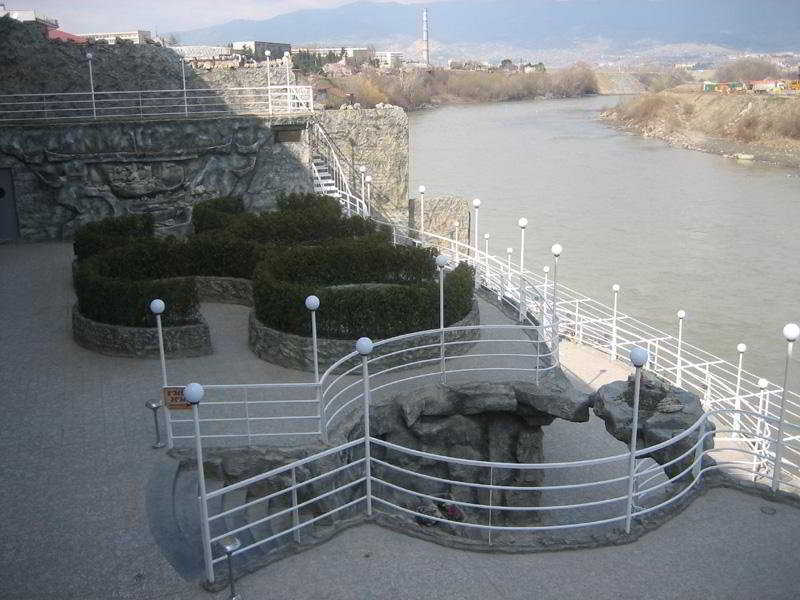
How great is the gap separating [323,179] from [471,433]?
11.8 meters

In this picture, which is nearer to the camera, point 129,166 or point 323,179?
point 129,166

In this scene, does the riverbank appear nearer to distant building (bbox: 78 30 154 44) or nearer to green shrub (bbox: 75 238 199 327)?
distant building (bbox: 78 30 154 44)

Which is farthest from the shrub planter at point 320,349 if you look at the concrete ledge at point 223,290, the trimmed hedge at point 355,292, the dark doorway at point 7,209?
the dark doorway at point 7,209

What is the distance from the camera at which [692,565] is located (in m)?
7.08

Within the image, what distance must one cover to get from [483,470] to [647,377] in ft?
10.3

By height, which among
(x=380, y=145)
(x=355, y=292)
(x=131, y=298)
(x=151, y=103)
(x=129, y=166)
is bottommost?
(x=131, y=298)

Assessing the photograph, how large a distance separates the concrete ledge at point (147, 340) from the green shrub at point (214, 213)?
5.01 m

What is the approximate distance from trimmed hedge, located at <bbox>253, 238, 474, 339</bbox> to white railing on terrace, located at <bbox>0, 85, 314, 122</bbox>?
876 centimetres

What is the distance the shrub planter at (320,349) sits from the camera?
11.7 m

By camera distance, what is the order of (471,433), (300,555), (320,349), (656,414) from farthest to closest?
(471,433) < (320,349) < (656,414) < (300,555)

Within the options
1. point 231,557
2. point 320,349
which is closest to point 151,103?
point 320,349

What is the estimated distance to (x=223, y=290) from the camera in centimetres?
1497

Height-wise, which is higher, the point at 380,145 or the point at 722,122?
the point at 380,145

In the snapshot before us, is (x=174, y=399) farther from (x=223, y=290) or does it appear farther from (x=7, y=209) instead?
(x=7, y=209)
